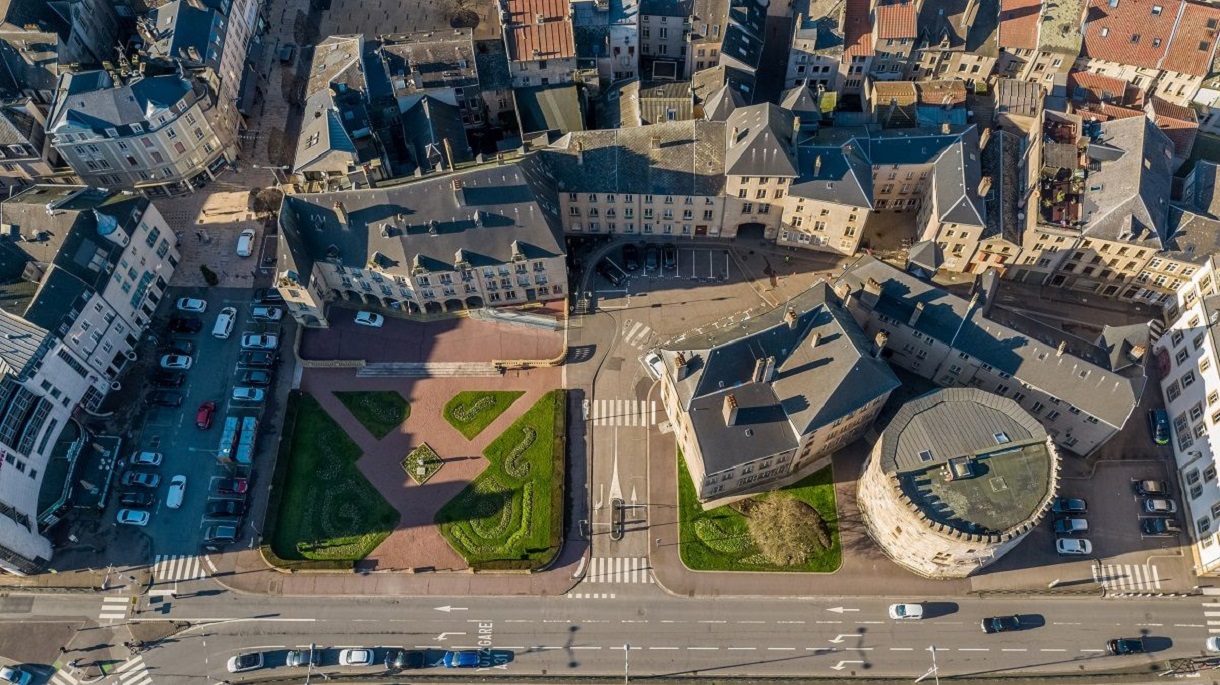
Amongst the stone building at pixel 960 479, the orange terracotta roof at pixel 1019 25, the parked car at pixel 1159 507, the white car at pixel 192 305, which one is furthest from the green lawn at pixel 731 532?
the orange terracotta roof at pixel 1019 25

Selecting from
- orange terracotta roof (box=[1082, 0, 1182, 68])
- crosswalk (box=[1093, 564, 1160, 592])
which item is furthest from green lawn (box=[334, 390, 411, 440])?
orange terracotta roof (box=[1082, 0, 1182, 68])

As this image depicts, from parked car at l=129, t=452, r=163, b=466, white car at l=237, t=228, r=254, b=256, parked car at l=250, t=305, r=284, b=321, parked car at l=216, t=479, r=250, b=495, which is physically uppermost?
white car at l=237, t=228, r=254, b=256

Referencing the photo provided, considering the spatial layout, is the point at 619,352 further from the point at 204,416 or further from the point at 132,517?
the point at 132,517

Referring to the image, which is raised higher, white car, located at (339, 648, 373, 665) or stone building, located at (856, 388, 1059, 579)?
stone building, located at (856, 388, 1059, 579)

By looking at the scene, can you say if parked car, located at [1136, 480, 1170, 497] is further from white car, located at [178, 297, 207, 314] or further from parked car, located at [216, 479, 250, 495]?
white car, located at [178, 297, 207, 314]

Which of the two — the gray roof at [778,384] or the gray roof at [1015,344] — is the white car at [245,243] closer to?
the gray roof at [778,384]

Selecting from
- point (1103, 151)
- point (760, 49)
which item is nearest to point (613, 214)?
point (760, 49)

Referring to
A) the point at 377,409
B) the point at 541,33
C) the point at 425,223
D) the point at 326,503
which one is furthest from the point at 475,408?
the point at 541,33
